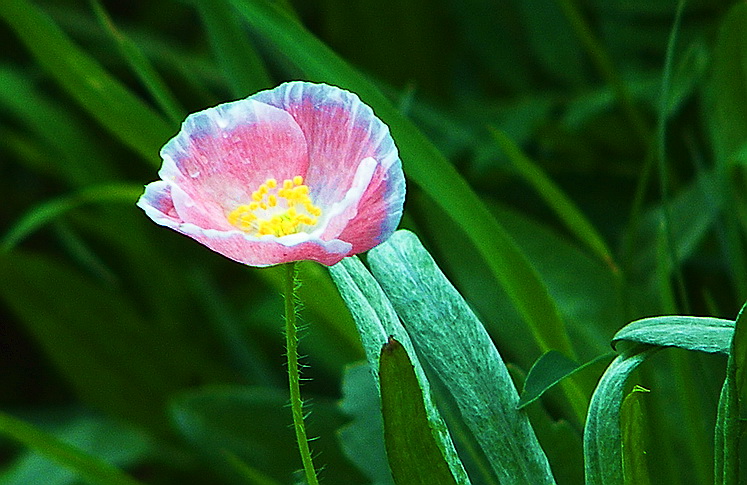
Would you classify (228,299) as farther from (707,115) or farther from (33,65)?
(707,115)

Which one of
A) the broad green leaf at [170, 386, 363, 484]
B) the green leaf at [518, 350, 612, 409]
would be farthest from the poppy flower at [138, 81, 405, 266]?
the broad green leaf at [170, 386, 363, 484]

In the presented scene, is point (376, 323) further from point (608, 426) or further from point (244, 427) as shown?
point (244, 427)

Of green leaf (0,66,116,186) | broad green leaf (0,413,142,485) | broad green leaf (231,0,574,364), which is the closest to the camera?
broad green leaf (231,0,574,364)

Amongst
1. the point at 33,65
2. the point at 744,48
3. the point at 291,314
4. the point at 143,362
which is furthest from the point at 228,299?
the point at 291,314

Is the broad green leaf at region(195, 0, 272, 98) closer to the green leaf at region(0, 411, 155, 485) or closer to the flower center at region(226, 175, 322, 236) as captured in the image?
the flower center at region(226, 175, 322, 236)

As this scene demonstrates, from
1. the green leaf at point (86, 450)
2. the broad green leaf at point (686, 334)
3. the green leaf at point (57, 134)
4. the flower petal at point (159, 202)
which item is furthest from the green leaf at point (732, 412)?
the green leaf at point (57, 134)

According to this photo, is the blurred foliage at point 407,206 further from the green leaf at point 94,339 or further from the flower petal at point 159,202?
the flower petal at point 159,202
